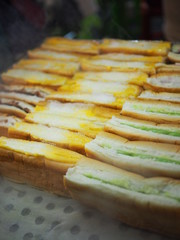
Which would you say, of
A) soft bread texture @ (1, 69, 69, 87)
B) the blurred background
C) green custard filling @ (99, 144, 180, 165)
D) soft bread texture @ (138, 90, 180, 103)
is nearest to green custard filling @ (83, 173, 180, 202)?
green custard filling @ (99, 144, 180, 165)

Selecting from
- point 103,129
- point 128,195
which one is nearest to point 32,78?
point 103,129

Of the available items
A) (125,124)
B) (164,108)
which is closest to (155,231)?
(125,124)

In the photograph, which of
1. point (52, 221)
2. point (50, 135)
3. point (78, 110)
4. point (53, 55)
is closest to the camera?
point (52, 221)

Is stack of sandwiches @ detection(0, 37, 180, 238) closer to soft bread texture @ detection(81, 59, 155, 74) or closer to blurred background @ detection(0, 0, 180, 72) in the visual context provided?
soft bread texture @ detection(81, 59, 155, 74)

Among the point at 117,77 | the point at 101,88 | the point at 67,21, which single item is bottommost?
the point at 101,88

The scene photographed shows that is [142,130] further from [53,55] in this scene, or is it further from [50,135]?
[53,55]

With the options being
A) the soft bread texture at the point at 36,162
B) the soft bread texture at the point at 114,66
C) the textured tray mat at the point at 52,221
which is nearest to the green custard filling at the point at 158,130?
the soft bread texture at the point at 36,162
